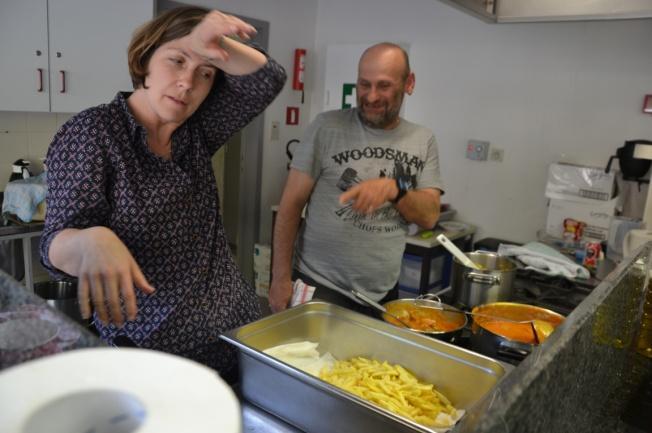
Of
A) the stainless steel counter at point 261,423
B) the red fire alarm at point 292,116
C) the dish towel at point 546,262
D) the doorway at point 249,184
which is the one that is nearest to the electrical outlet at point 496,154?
the dish towel at point 546,262

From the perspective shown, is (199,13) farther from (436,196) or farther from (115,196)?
(436,196)

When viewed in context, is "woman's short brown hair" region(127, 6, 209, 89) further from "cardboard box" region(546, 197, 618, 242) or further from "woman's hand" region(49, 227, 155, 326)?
"cardboard box" region(546, 197, 618, 242)

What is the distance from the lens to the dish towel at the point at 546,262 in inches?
92.1

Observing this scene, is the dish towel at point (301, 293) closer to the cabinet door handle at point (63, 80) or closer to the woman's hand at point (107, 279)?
the woman's hand at point (107, 279)

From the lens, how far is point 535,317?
1.46 meters

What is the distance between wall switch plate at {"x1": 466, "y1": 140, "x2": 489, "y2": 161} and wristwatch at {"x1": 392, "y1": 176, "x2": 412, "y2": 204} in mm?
1786

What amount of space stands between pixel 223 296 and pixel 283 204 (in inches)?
29.0

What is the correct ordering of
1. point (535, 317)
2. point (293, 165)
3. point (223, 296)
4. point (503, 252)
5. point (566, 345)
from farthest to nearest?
point (503, 252) → point (293, 165) → point (535, 317) → point (223, 296) → point (566, 345)

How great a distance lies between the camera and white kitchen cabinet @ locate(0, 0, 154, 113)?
270 cm

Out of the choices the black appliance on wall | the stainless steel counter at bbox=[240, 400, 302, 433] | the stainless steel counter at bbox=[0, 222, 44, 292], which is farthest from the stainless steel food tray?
the black appliance on wall

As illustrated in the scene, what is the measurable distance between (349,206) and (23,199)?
1871mm

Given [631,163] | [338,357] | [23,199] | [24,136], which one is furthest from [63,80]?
[631,163]

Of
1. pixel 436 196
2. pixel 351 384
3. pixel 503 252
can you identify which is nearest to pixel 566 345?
pixel 351 384

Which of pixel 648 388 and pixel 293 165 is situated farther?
pixel 293 165
